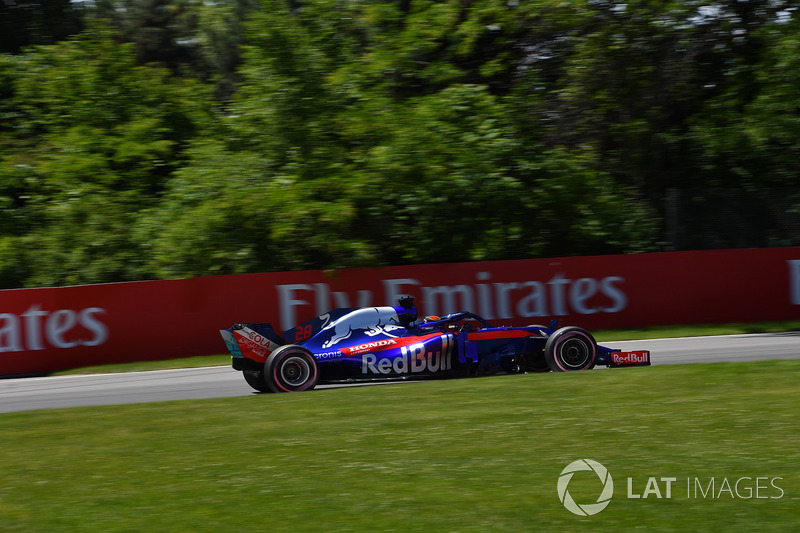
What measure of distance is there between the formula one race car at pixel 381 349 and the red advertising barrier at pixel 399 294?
5.20 metres

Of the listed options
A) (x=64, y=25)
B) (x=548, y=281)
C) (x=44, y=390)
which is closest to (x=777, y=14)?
(x=548, y=281)

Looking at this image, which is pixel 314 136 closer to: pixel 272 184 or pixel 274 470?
pixel 272 184

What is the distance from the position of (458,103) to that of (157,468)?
648 inches

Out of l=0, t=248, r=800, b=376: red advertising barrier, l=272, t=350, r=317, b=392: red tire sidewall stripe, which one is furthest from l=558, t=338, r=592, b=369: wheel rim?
l=0, t=248, r=800, b=376: red advertising barrier

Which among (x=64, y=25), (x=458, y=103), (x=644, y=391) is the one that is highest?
(x=64, y=25)

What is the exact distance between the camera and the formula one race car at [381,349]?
1219 cm

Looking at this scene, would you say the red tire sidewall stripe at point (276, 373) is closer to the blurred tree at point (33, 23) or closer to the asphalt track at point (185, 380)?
the asphalt track at point (185, 380)

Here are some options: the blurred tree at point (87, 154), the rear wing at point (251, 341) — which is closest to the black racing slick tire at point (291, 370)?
the rear wing at point (251, 341)

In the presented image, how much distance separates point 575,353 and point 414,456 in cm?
518

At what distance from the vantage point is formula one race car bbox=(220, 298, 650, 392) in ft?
40.0

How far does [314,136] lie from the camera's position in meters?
22.6

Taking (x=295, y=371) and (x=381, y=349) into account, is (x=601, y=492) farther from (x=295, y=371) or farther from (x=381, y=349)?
(x=295, y=371)

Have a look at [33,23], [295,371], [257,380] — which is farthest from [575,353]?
[33,23]

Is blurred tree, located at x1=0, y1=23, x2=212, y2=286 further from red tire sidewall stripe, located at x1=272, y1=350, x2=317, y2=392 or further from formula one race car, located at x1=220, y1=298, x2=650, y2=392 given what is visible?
red tire sidewall stripe, located at x1=272, y1=350, x2=317, y2=392
